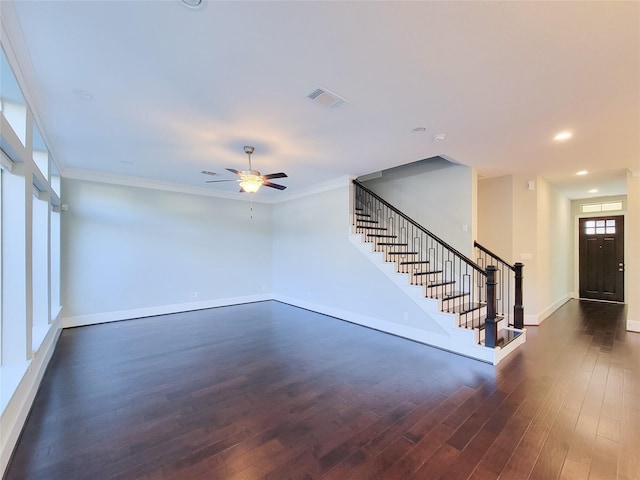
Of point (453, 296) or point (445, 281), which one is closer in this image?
point (453, 296)

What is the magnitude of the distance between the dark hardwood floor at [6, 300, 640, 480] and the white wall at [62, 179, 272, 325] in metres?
1.32

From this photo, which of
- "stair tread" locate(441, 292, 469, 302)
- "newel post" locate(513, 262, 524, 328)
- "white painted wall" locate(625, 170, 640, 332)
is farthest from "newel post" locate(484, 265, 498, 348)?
"white painted wall" locate(625, 170, 640, 332)

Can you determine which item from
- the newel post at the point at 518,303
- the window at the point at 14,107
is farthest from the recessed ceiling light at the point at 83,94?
the newel post at the point at 518,303

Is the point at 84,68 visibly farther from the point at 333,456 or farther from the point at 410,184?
the point at 410,184

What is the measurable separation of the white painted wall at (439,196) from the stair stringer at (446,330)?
130cm

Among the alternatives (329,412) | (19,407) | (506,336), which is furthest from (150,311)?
(506,336)

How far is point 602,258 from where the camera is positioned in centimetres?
767

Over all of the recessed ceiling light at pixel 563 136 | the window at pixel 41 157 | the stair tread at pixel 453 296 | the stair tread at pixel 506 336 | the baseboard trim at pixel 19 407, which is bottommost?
the stair tread at pixel 506 336

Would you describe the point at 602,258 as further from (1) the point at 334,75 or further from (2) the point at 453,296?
(1) the point at 334,75

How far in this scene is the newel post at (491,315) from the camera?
366 centimetres

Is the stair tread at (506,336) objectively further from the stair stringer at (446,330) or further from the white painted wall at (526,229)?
the white painted wall at (526,229)

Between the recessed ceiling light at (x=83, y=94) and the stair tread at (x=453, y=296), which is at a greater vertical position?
the recessed ceiling light at (x=83, y=94)

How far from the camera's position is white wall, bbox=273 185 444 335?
16.3 feet

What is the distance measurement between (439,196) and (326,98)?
3.51 m
